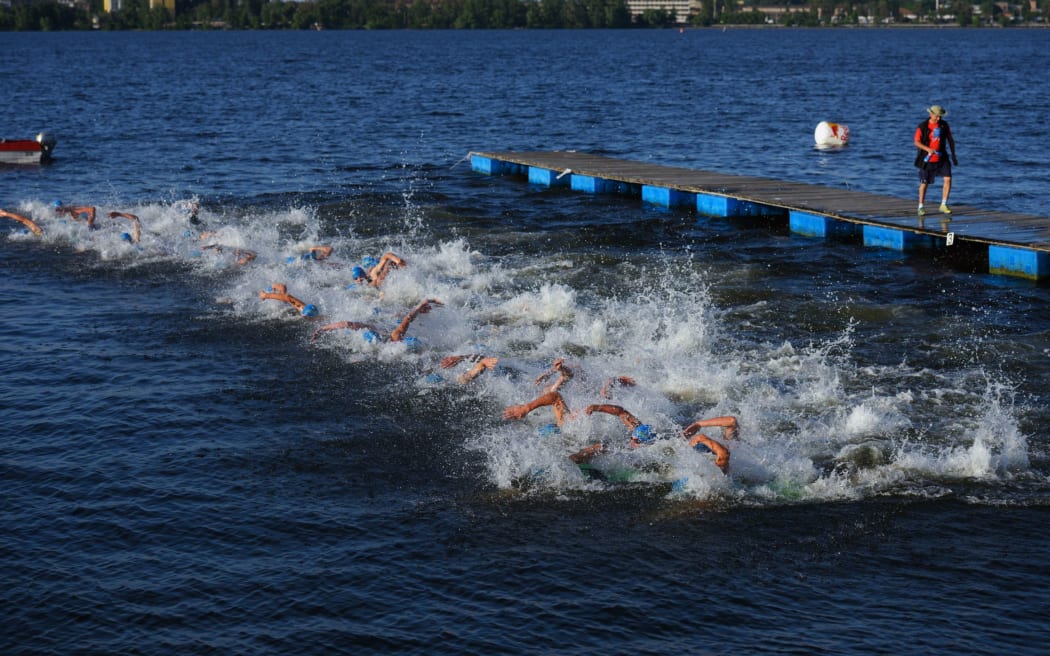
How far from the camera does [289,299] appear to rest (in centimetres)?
1980

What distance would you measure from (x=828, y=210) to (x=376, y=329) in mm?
11945

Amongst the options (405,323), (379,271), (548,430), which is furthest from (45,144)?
(548,430)

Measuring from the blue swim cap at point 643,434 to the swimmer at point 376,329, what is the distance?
510 centimetres

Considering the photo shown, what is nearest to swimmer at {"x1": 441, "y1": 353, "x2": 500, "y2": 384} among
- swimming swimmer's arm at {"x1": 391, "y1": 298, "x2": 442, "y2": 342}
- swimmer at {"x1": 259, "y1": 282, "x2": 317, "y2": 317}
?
swimming swimmer's arm at {"x1": 391, "y1": 298, "x2": 442, "y2": 342}

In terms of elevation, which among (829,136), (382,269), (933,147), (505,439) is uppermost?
(933,147)

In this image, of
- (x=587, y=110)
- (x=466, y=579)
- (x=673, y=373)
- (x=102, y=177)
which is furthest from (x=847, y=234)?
(x=587, y=110)

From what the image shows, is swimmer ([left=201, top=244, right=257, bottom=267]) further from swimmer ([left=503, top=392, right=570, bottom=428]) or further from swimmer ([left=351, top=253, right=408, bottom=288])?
swimmer ([left=503, top=392, right=570, bottom=428])

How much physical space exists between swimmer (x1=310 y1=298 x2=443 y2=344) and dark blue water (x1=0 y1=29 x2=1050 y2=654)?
0.65ft

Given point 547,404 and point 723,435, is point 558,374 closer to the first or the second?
point 547,404

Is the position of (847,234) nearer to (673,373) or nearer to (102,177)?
(673,373)

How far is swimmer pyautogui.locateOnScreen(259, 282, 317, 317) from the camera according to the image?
19.5 meters

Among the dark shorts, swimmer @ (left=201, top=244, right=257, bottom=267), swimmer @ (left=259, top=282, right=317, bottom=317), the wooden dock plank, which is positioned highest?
the dark shorts

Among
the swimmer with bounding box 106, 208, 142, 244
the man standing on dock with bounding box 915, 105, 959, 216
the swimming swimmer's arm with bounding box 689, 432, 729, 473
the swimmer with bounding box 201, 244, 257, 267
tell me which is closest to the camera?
the swimming swimmer's arm with bounding box 689, 432, 729, 473

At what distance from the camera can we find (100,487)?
42.2ft
